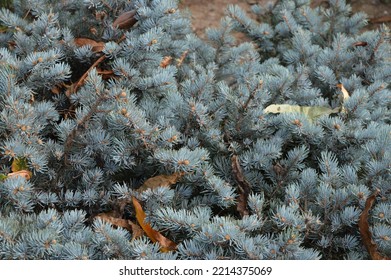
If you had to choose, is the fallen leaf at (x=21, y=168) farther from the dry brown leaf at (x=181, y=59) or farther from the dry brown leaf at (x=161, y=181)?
the dry brown leaf at (x=181, y=59)

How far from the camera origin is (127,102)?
2227 millimetres

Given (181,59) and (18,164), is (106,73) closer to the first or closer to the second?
(181,59)

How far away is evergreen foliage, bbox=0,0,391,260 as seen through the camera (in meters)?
2.04

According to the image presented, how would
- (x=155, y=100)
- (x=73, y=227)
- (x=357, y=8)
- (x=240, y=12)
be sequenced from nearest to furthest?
1. (x=73, y=227)
2. (x=155, y=100)
3. (x=240, y=12)
4. (x=357, y=8)

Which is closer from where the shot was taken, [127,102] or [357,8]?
[127,102]

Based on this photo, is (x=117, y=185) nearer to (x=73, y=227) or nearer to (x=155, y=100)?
(x=73, y=227)

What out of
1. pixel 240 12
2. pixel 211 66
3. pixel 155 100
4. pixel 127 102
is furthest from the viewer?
pixel 240 12

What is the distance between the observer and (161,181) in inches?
88.4

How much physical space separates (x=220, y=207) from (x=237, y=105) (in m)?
0.41

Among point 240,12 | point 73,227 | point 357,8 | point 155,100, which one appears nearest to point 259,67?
point 240,12

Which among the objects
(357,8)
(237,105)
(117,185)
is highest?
(237,105)

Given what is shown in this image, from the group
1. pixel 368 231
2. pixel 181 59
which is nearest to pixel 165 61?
pixel 181 59

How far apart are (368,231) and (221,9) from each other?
2521 millimetres

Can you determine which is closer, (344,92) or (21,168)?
(21,168)
